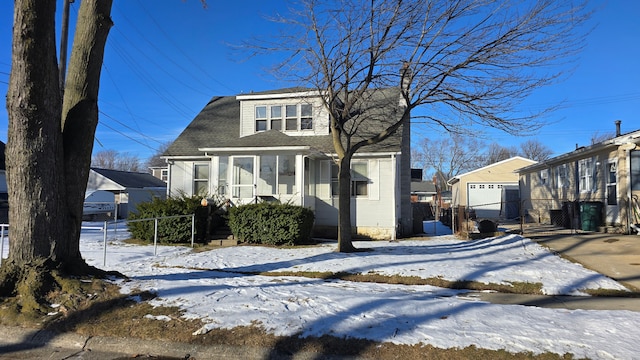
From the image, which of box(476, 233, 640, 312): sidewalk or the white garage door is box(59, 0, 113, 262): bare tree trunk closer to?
box(476, 233, 640, 312): sidewalk

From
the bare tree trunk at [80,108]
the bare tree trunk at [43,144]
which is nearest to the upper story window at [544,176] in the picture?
the bare tree trunk at [80,108]

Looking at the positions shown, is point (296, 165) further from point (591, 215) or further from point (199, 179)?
point (591, 215)

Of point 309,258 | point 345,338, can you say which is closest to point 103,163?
point 309,258

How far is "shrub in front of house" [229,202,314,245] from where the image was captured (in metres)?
13.0

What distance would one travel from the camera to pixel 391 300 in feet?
19.0

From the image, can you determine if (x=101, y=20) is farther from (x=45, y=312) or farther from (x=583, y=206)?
(x=583, y=206)

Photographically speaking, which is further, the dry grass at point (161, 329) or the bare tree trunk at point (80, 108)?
the bare tree trunk at point (80, 108)

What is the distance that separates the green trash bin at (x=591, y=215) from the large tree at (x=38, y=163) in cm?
1573

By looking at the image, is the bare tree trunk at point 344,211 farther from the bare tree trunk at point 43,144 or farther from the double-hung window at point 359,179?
the bare tree trunk at point 43,144

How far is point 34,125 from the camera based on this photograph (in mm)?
5523

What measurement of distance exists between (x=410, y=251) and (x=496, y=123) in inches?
167

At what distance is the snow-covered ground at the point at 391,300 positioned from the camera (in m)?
4.41

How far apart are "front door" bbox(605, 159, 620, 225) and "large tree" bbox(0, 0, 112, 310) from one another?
52.4 ft

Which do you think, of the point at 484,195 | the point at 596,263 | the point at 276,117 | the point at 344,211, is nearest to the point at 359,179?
the point at 276,117
